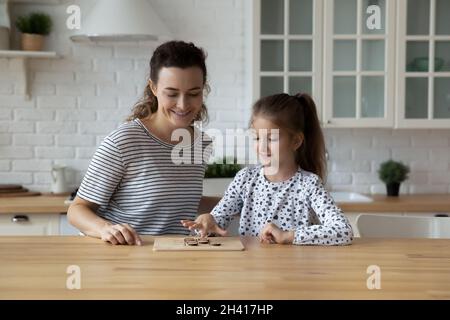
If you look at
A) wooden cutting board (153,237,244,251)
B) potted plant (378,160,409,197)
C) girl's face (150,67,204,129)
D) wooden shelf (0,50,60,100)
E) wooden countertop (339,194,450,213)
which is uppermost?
wooden shelf (0,50,60,100)

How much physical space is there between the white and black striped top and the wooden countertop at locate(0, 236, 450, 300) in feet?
0.91

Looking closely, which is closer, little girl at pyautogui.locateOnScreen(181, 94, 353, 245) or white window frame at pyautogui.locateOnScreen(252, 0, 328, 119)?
little girl at pyautogui.locateOnScreen(181, 94, 353, 245)

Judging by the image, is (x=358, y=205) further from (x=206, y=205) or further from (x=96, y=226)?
(x=96, y=226)

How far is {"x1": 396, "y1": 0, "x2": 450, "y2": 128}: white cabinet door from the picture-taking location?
3596 millimetres

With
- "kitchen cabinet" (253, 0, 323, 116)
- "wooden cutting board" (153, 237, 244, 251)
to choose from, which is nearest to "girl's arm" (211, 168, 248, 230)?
"wooden cutting board" (153, 237, 244, 251)

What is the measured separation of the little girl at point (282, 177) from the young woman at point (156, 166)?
164 mm

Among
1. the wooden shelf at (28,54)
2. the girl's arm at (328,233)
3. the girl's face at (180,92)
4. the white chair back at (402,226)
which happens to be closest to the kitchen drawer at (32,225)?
the wooden shelf at (28,54)

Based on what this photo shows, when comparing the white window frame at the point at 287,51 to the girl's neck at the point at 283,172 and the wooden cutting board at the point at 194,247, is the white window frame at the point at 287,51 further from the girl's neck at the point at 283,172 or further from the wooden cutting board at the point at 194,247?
the wooden cutting board at the point at 194,247

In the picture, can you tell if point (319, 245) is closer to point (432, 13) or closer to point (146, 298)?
point (146, 298)

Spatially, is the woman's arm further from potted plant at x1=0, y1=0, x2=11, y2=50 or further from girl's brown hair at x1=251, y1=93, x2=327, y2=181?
potted plant at x1=0, y1=0, x2=11, y2=50

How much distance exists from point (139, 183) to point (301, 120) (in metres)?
0.57

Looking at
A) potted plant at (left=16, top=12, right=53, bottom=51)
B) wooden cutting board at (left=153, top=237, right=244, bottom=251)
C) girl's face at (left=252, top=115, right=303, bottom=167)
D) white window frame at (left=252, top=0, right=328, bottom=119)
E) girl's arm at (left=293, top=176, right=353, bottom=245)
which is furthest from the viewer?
potted plant at (left=16, top=12, right=53, bottom=51)

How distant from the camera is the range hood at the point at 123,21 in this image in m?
3.39
